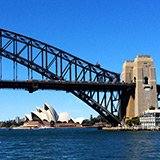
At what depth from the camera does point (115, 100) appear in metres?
113

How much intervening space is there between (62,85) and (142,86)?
19584 mm

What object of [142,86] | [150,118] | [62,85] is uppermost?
[142,86]

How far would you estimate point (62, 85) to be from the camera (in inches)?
4122

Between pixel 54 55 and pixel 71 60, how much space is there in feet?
14.6

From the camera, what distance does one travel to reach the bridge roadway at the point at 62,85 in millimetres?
101000

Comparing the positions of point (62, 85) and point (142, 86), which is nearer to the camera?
point (62, 85)

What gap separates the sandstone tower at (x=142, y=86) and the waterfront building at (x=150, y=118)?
383cm

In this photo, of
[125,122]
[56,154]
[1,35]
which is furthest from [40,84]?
[56,154]

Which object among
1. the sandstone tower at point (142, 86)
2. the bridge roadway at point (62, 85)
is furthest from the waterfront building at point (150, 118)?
the bridge roadway at point (62, 85)

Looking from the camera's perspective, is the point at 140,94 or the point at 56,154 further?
the point at 140,94

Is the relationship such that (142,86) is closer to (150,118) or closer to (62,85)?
(150,118)

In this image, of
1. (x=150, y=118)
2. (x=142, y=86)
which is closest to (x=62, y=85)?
(x=142, y=86)

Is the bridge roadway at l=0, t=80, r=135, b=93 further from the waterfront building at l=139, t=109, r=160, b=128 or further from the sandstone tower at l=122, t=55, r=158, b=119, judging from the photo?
the waterfront building at l=139, t=109, r=160, b=128

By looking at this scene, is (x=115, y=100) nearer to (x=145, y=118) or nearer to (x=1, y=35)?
(x=145, y=118)
